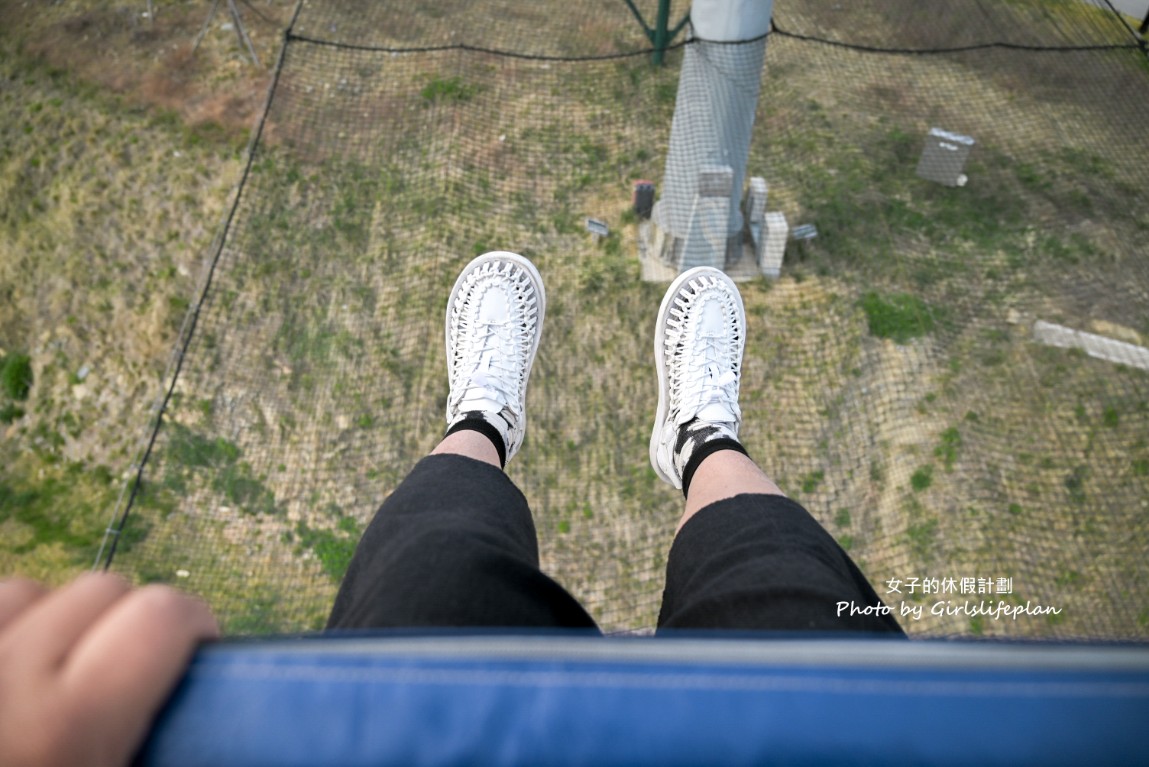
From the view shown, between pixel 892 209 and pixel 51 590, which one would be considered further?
pixel 892 209

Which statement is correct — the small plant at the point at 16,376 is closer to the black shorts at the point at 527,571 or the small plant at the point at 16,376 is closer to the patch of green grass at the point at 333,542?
the patch of green grass at the point at 333,542

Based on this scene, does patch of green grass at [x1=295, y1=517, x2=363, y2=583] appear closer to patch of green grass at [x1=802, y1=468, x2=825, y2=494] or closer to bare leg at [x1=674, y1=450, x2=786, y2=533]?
bare leg at [x1=674, y1=450, x2=786, y2=533]

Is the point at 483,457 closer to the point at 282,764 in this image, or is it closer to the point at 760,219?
the point at 282,764

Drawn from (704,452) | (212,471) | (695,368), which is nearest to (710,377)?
(695,368)

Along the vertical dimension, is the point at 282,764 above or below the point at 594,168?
above

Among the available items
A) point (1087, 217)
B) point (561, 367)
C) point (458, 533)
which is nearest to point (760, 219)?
point (561, 367)

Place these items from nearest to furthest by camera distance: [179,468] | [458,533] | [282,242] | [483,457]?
[458,533]
[483,457]
[179,468]
[282,242]

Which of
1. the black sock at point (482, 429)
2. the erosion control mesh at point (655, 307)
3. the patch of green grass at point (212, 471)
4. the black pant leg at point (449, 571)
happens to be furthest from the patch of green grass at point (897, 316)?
the patch of green grass at point (212, 471)
